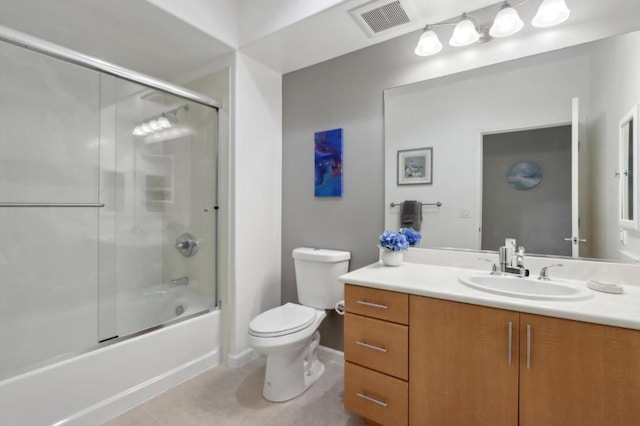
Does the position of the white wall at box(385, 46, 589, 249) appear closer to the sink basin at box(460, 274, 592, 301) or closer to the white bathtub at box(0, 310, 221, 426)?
the sink basin at box(460, 274, 592, 301)

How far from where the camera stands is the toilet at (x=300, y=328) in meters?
1.70

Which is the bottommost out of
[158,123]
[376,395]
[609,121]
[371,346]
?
[376,395]

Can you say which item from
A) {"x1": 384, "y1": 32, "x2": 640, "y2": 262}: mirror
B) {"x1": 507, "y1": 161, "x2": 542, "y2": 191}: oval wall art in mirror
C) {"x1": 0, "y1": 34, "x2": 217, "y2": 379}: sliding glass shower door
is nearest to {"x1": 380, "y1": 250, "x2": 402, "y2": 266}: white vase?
{"x1": 384, "y1": 32, "x2": 640, "y2": 262}: mirror

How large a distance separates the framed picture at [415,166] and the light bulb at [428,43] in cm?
55

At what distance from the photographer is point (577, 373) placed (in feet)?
3.37

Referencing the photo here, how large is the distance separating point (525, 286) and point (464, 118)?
963 millimetres

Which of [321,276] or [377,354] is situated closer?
[377,354]

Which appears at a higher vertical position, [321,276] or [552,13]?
[552,13]

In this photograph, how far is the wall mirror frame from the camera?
1.34 meters

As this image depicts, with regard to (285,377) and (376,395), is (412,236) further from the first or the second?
(285,377)

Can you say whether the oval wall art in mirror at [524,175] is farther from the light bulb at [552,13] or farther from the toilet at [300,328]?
the toilet at [300,328]

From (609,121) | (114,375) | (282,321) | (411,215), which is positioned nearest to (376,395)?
(282,321)

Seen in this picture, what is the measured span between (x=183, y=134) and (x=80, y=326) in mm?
1494

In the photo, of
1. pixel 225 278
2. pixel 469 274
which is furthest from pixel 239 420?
pixel 469 274
